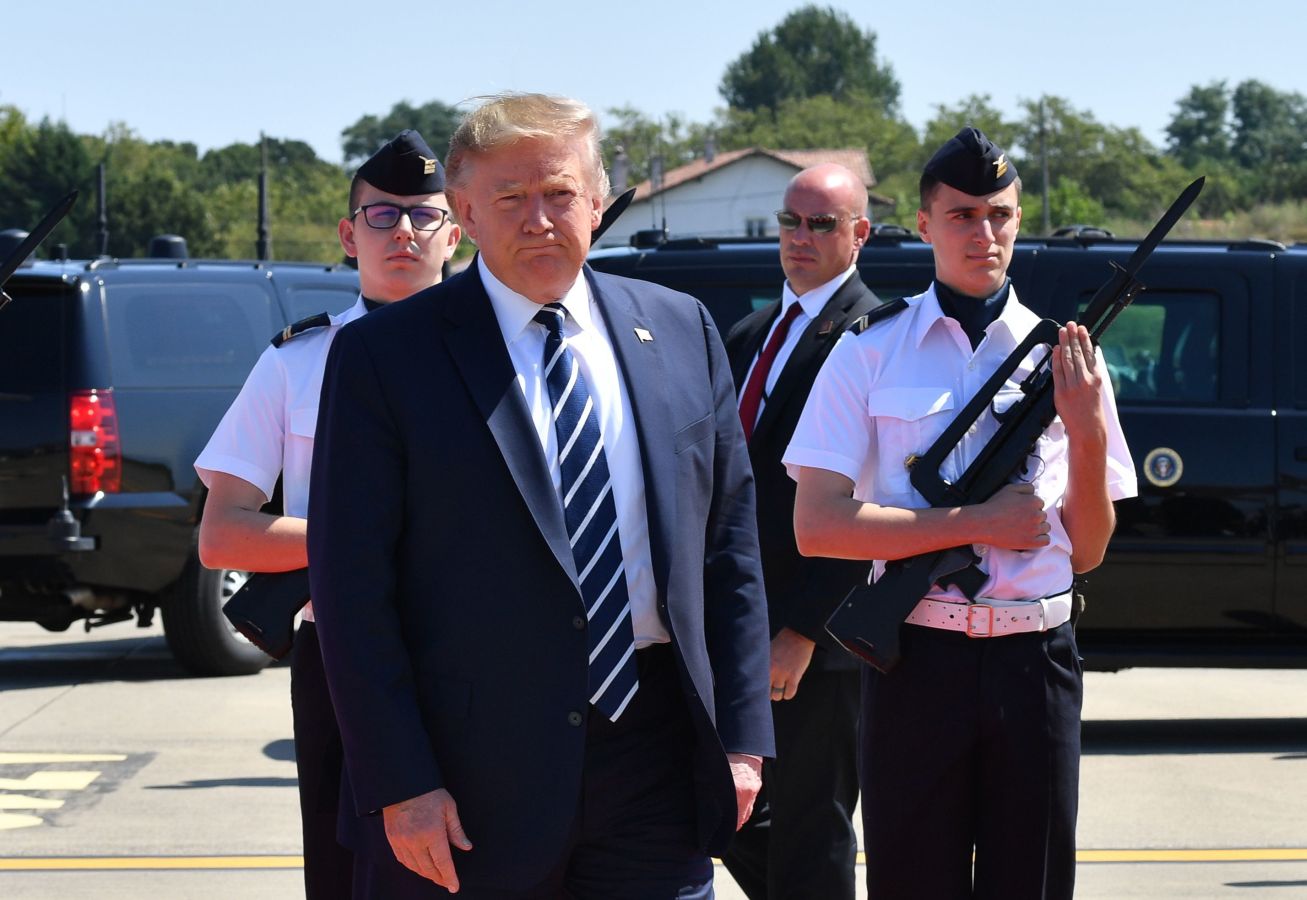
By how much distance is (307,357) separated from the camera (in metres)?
4.21

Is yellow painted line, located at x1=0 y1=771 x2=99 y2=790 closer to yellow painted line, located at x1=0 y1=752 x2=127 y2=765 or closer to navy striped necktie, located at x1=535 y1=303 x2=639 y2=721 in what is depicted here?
yellow painted line, located at x1=0 y1=752 x2=127 y2=765

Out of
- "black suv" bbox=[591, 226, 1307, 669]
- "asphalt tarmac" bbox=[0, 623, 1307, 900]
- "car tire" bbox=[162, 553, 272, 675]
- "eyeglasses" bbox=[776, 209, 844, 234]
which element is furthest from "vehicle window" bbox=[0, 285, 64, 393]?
"eyeglasses" bbox=[776, 209, 844, 234]

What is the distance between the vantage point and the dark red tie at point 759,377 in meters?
5.17

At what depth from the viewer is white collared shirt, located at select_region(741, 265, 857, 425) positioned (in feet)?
16.9

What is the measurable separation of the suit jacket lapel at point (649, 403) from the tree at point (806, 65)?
17181 cm

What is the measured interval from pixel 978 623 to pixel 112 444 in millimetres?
7087

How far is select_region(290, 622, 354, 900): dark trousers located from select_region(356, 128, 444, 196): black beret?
1.03 meters

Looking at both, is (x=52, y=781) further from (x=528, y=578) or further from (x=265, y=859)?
(x=528, y=578)

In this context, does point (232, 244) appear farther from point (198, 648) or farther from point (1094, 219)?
point (198, 648)

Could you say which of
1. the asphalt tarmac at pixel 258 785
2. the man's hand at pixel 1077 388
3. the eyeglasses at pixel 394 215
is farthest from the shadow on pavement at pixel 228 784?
the man's hand at pixel 1077 388

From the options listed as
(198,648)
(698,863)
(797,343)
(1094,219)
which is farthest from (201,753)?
(1094,219)

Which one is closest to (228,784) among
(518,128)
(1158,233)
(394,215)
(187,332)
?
(187,332)

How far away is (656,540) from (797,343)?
6.91ft

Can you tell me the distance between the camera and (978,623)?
3764mm
